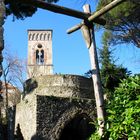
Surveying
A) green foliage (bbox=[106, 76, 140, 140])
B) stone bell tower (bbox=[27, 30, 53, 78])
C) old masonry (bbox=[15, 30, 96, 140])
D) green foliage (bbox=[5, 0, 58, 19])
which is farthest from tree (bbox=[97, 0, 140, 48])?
stone bell tower (bbox=[27, 30, 53, 78])

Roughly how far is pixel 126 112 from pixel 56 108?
Answer: 440 inches

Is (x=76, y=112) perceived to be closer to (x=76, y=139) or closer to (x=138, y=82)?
(x=76, y=139)

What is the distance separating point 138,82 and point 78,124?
12.5 m

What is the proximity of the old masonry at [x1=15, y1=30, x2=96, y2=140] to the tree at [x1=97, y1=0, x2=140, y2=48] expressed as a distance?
8.66 ft

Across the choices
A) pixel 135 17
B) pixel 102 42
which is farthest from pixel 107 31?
pixel 135 17

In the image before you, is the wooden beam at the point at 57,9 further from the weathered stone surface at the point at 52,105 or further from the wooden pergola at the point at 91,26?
the weathered stone surface at the point at 52,105

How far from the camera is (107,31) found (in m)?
19.8

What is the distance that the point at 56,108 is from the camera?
16656mm

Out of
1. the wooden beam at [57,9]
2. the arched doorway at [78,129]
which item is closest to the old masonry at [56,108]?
the arched doorway at [78,129]

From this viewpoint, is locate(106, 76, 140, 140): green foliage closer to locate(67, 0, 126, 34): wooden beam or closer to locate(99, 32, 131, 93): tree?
locate(67, 0, 126, 34): wooden beam

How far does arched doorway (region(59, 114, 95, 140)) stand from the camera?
59.1 feet

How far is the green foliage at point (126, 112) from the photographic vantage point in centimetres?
542

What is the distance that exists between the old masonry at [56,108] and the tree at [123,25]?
2641 mm

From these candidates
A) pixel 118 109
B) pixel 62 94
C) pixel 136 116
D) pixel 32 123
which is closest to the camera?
pixel 136 116
